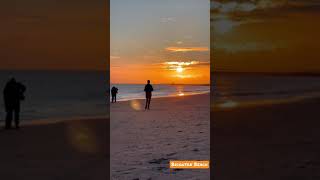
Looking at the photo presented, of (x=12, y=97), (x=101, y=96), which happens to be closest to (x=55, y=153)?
(x=12, y=97)

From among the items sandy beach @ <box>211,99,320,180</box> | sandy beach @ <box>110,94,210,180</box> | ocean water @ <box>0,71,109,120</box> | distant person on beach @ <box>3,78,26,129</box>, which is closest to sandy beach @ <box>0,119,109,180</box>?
sandy beach @ <box>110,94,210,180</box>

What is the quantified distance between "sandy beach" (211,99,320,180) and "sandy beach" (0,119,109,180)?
238 cm

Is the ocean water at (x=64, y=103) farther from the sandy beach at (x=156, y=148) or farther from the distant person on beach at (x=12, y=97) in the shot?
the distant person on beach at (x=12, y=97)

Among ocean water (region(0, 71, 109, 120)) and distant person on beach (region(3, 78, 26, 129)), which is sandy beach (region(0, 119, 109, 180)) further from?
ocean water (region(0, 71, 109, 120))

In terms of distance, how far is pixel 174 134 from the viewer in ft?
33.4

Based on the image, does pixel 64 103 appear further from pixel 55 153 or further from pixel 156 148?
pixel 156 148

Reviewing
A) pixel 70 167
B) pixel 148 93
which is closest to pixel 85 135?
pixel 70 167

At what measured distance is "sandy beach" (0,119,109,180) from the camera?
21.1ft

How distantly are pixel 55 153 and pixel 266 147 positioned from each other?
4.67m

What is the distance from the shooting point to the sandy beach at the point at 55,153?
644 cm

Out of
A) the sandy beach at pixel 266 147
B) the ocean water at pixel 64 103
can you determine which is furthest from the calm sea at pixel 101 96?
the sandy beach at pixel 266 147

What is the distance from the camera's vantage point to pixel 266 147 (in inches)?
320

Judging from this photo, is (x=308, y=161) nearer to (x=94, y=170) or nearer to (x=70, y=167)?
(x=94, y=170)

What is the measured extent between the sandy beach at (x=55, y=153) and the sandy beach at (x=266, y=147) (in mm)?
2382
